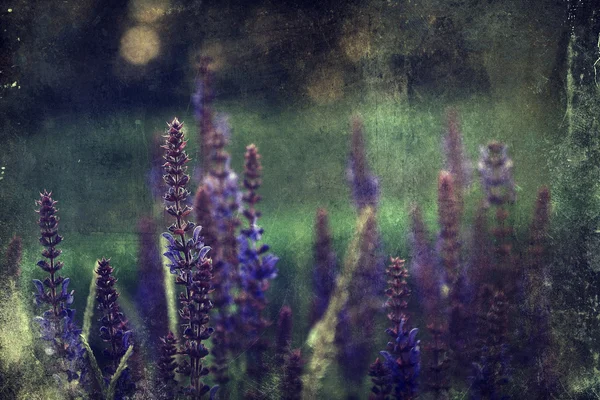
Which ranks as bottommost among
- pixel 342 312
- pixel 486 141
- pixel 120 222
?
pixel 342 312

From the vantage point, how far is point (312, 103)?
3.13m

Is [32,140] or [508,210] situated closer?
[508,210]

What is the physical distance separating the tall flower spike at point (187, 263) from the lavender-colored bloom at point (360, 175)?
761 mm

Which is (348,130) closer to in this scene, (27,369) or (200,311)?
(200,311)

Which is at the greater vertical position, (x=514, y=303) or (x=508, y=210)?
(x=508, y=210)

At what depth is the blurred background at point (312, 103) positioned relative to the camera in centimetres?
307

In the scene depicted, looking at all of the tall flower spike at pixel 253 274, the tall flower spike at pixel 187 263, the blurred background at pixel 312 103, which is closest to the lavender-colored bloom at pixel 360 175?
the blurred background at pixel 312 103

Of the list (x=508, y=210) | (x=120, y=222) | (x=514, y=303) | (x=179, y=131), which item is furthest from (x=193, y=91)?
(x=514, y=303)

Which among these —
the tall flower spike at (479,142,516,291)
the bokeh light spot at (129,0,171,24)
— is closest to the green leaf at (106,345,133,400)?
the bokeh light spot at (129,0,171,24)

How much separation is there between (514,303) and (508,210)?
45 centimetres

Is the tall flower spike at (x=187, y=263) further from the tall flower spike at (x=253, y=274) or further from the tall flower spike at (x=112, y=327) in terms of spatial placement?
the tall flower spike at (x=112, y=327)

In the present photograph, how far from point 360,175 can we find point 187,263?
923 millimetres

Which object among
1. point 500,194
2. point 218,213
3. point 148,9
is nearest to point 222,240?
point 218,213

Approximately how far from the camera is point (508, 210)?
10.1ft
